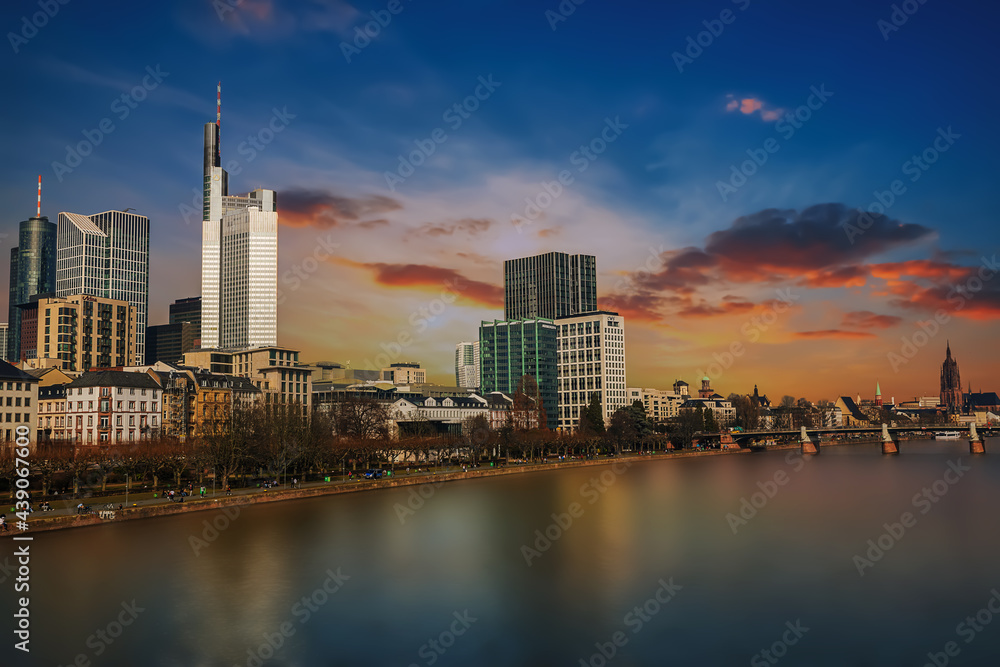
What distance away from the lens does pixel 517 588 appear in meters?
39.8

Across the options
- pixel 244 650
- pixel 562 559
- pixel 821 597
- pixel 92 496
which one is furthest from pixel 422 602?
pixel 92 496

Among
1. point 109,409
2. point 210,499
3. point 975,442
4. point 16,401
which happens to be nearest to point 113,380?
point 109,409

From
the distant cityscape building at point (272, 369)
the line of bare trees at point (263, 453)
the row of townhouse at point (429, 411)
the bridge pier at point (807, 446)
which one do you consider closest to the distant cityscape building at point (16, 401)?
the line of bare trees at point (263, 453)

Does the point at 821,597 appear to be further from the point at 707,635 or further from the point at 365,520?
the point at 365,520

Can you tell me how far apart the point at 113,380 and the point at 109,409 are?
14.6 ft

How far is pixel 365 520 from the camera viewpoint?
62.3 m

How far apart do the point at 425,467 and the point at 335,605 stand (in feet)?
259

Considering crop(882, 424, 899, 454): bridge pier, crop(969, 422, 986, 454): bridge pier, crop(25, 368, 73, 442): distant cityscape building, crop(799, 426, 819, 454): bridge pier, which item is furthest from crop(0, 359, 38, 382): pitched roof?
crop(969, 422, 986, 454): bridge pier

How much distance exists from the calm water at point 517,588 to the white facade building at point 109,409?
5063cm

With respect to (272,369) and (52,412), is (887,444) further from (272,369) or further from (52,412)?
(52,412)

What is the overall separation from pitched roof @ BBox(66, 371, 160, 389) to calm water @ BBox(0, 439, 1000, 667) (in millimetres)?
53087

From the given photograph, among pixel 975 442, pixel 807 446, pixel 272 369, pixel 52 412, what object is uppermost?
pixel 272 369

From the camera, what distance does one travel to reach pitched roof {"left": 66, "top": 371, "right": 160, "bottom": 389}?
359 ft

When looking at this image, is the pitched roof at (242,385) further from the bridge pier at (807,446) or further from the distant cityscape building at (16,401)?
the bridge pier at (807,446)
